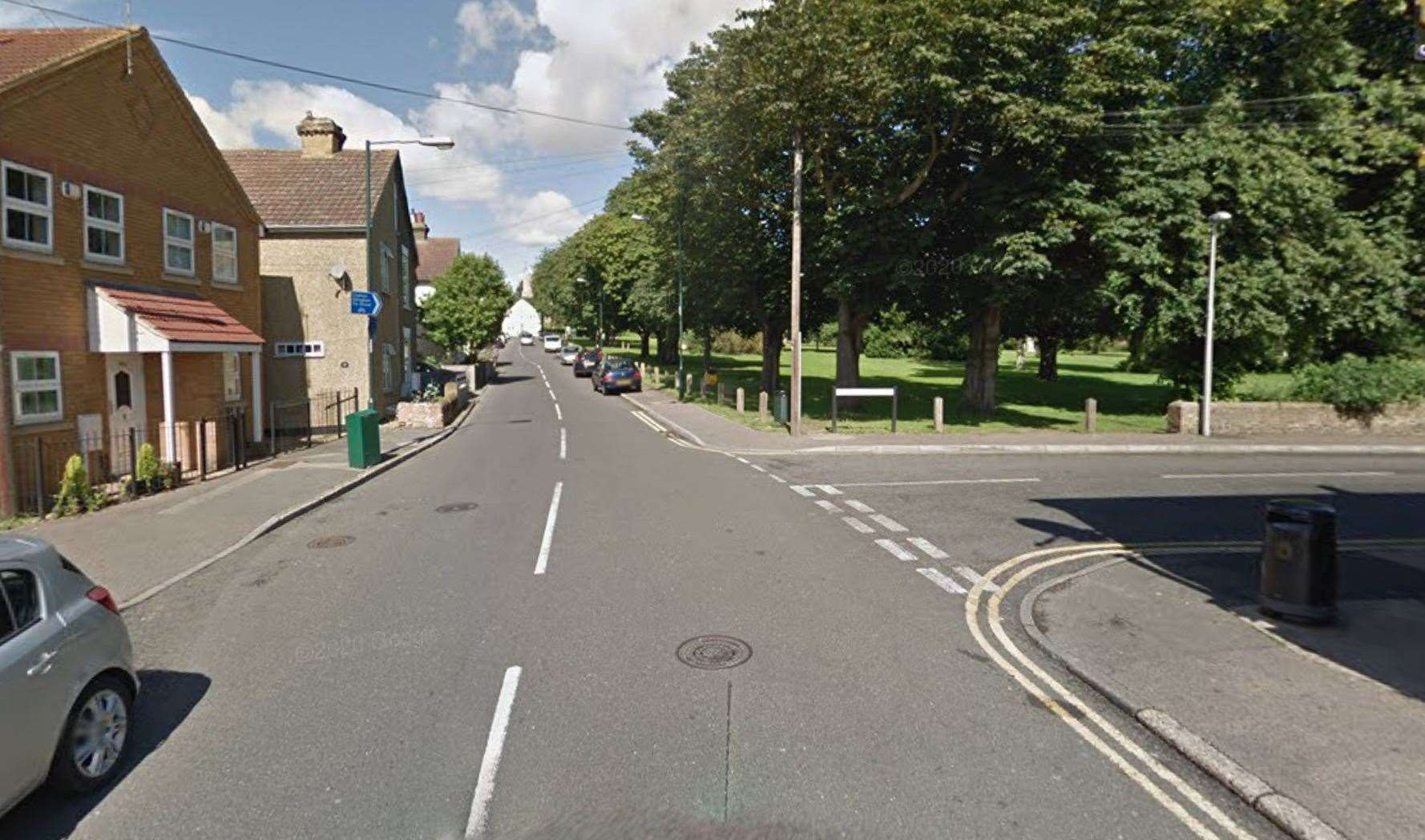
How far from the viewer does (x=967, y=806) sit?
387 centimetres

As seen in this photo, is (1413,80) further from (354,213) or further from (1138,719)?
(354,213)

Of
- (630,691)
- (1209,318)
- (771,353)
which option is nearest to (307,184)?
(771,353)

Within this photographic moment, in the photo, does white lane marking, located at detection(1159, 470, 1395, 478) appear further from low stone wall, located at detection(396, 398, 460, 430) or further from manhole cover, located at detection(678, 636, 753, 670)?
low stone wall, located at detection(396, 398, 460, 430)

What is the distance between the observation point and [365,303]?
1662 cm

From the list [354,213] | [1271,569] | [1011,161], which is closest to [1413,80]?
[1011,161]

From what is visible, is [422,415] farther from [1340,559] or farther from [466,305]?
[466,305]

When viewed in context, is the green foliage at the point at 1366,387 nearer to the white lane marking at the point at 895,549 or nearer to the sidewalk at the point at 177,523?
the white lane marking at the point at 895,549

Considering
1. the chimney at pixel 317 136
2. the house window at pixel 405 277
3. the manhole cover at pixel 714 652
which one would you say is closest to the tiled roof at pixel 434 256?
the house window at pixel 405 277

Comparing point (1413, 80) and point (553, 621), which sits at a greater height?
point (1413, 80)

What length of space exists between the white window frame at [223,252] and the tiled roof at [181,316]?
0.85 metres

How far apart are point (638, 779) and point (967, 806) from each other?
69.2 inches

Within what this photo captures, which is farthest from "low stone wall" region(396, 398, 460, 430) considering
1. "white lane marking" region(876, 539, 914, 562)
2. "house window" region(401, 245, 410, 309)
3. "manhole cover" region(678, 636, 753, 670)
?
"manhole cover" region(678, 636, 753, 670)

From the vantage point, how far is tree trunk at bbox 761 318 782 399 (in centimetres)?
3180

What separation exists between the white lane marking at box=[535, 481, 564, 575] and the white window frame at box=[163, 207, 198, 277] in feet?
34.9
